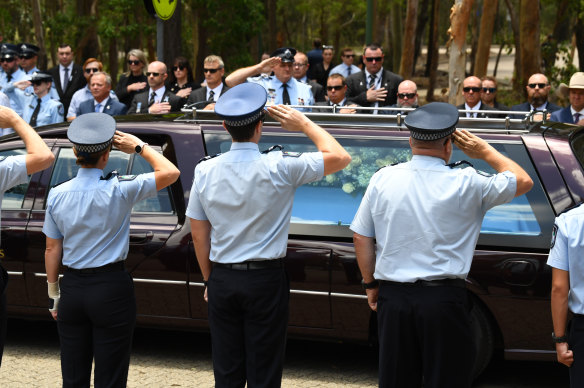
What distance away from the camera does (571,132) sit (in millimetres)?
5434

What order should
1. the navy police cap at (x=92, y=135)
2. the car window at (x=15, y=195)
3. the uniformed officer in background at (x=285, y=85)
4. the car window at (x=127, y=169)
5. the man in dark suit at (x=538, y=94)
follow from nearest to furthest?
the navy police cap at (x=92, y=135), the car window at (x=127, y=169), the car window at (x=15, y=195), the uniformed officer in background at (x=285, y=85), the man in dark suit at (x=538, y=94)

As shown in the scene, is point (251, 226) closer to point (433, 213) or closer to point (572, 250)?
point (433, 213)

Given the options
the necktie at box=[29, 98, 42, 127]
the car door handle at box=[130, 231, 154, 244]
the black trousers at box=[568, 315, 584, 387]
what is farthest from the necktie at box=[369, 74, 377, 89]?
the black trousers at box=[568, 315, 584, 387]

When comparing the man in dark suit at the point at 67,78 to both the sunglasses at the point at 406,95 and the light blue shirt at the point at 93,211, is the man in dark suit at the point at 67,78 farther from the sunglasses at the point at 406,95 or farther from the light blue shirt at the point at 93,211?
the light blue shirt at the point at 93,211

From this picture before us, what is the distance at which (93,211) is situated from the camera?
4.20m

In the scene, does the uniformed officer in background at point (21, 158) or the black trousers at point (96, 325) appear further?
the black trousers at point (96, 325)

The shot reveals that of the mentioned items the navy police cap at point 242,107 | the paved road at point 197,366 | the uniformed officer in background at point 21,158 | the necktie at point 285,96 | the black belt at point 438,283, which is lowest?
the paved road at point 197,366

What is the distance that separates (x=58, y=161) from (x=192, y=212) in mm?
2253

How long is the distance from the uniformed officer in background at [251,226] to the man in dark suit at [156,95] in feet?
16.6

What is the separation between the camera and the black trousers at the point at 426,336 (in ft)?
12.2

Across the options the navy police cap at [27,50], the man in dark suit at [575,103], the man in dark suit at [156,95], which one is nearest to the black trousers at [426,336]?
the man in dark suit at [575,103]

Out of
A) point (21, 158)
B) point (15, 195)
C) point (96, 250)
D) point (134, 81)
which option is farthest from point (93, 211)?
point (134, 81)

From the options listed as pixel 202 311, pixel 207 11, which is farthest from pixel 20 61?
pixel 207 11

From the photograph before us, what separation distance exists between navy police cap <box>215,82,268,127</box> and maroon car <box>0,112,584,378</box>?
159 cm
